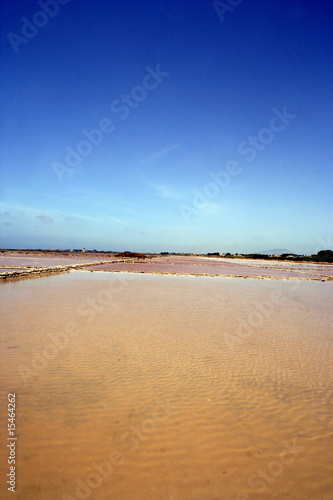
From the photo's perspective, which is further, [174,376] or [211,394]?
[174,376]

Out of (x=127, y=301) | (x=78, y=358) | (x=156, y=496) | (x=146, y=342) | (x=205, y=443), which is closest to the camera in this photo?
(x=156, y=496)

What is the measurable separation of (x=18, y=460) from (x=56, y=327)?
174 inches

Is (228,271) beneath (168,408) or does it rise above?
above

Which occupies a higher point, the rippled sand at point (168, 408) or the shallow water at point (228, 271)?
the shallow water at point (228, 271)

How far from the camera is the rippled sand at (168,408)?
2.70m

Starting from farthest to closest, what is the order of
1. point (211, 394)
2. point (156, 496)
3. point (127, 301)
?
point (127, 301)
point (211, 394)
point (156, 496)

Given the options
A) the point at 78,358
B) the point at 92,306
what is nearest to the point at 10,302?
the point at 92,306

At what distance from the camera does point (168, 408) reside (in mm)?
3854

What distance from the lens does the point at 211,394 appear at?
426 centimetres

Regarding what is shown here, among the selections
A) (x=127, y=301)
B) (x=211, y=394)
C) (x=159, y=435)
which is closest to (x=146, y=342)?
(x=211, y=394)

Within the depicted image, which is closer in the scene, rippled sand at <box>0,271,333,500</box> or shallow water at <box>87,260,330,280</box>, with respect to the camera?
rippled sand at <box>0,271,333,500</box>

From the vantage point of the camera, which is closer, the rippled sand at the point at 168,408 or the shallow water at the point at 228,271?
the rippled sand at the point at 168,408

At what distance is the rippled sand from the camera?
2.70m

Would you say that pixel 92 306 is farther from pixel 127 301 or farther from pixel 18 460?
pixel 18 460
